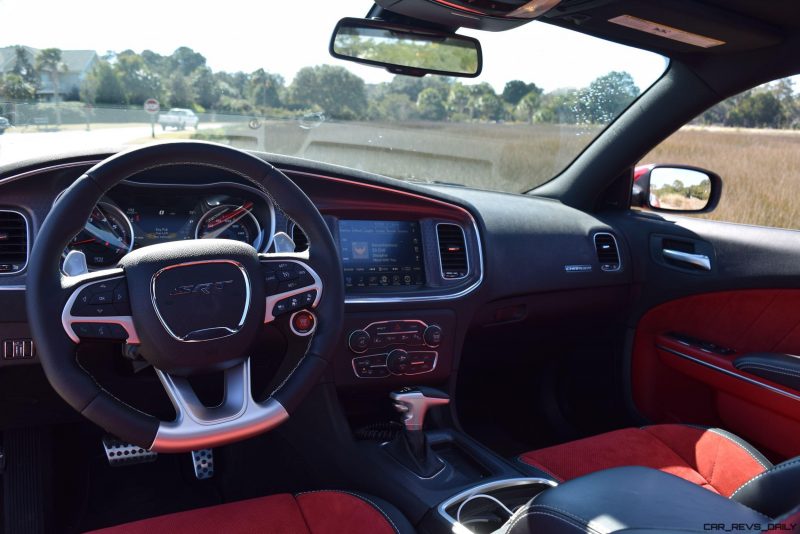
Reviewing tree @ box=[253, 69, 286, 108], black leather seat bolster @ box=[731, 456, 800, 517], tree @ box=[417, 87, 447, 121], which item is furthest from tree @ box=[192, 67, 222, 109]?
black leather seat bolster @ box=[731, 456, 800, 517]

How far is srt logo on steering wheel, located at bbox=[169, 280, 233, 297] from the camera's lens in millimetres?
1566

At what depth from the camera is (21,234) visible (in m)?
2.05

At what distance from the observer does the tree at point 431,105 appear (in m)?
3.24

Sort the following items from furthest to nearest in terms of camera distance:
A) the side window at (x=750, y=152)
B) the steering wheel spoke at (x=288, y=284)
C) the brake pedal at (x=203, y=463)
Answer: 1. the side window at (x=750, y=152)
2. the brake pedal at (x=203, y=463)
3. the steering wheel spoke at (x=288, y=284)

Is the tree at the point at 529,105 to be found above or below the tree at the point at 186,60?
below

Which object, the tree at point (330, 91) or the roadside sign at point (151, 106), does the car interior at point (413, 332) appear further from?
the roadside sign at point (151, 106)

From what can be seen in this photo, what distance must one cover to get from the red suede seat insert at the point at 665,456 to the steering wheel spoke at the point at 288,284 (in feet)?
3.60

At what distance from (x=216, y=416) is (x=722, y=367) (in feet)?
7.32

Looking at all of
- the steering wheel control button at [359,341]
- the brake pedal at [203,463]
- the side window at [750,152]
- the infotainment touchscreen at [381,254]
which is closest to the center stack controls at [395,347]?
the steering wheel control button at [359,341]

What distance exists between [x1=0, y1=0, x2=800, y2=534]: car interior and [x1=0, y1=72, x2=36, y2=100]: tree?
1.76 feet

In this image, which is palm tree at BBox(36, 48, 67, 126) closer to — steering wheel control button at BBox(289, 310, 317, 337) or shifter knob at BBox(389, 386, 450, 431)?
steering wheel control button at BBox(289, 310, 317, 337)

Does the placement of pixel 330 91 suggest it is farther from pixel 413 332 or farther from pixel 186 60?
pixel 413 332

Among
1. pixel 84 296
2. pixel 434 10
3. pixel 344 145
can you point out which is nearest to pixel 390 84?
pixel 344 145

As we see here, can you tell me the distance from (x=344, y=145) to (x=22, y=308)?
139 centimetres
